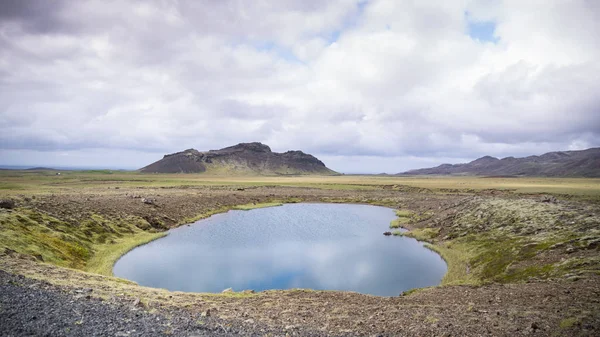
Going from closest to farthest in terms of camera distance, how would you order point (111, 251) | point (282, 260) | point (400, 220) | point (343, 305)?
1. point (343, 305)
2. point (111, 251)
3. point (282, 260)
4. point (400, 220)

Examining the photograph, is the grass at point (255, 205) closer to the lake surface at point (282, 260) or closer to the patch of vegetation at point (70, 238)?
the lake surface at point (282, 260)

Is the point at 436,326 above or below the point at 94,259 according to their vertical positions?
above

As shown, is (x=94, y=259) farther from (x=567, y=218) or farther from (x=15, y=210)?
(x=567, y=218)

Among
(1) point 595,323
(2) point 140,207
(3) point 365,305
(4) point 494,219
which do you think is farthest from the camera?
(2) point 140,207

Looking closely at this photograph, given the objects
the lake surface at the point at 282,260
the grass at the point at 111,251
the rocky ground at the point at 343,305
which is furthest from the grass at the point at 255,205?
the rocky ground at the point at 343,305

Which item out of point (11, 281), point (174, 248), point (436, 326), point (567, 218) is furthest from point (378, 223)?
point (11, 281)

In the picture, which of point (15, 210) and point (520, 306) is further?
point (15, 210)

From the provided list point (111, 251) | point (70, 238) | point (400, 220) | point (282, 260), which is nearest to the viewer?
point (70, 238)

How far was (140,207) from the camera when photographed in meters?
55.9

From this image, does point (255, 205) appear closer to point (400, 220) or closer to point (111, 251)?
point (400, 220)

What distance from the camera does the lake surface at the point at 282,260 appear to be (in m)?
28.8

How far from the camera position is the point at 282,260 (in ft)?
122

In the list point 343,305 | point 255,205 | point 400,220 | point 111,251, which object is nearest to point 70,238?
point 111,251

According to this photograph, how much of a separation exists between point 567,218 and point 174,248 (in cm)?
4240
